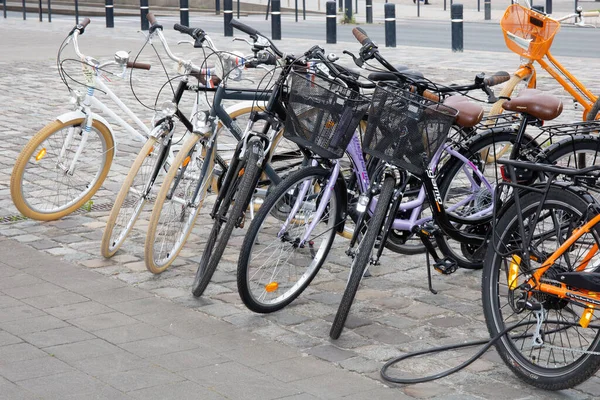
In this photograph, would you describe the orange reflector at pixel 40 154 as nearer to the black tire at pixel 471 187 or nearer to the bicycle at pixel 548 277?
the black tire at pixel 471 187

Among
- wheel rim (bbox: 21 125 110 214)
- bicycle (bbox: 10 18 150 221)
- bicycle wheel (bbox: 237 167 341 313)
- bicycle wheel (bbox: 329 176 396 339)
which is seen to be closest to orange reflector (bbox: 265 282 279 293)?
bicycle wheel (bbox: 237 167 341 313)

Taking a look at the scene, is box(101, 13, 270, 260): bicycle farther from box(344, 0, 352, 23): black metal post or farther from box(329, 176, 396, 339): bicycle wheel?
box(344, 0, 352, 23): black metal post

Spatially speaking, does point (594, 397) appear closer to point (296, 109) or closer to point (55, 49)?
point (296, 109)

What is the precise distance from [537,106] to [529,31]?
118 inches

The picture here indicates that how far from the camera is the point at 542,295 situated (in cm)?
423

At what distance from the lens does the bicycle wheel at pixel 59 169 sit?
672 cm

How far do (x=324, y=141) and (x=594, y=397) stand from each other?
177cm

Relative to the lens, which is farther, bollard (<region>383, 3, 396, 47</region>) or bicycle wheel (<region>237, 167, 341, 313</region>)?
bollard (<region>383, 3, 396, 47</region>)

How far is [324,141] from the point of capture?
510cm

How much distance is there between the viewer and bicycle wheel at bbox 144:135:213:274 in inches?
224

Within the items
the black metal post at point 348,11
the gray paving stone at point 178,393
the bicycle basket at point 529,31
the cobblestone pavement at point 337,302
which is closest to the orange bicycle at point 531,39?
the bicycle basket at point 529,31

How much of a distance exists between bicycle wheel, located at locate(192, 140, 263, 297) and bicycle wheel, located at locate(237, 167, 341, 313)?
0.17 metres

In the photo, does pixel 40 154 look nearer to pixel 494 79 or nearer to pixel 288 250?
pixel 288 250

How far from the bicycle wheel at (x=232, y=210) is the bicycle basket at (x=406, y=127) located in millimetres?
630
